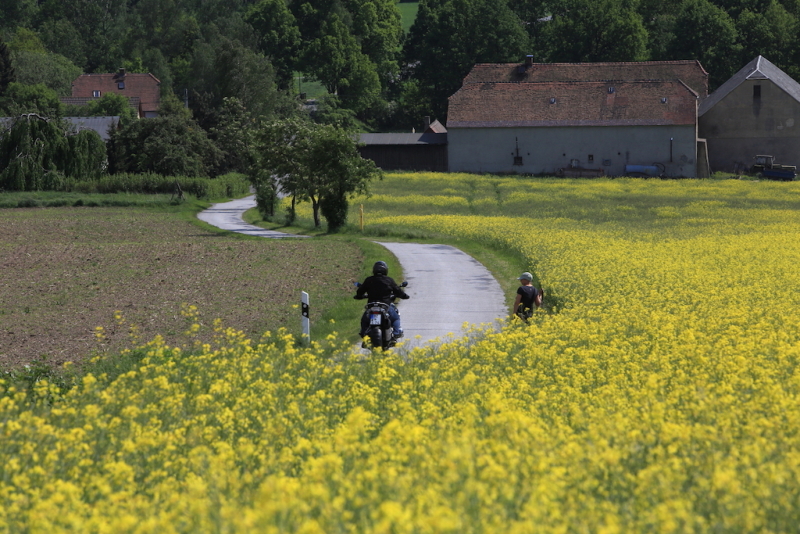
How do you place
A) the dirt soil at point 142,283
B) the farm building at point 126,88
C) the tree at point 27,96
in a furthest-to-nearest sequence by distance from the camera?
the farm building at point 126,88, the tree at point 27,96, the dirt soil at point 142,283

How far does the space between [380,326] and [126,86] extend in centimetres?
10740

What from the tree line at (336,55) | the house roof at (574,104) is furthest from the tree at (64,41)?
the house roof at (574,104)

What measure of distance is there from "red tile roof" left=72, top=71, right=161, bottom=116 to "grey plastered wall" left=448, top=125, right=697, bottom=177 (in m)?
49.4

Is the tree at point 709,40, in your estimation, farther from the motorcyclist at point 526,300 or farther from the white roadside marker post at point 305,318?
the white roadside marker post at point 305,318

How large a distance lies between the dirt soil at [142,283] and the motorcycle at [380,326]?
263 cm

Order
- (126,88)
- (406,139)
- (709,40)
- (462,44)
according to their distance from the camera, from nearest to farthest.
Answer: (406,139)
(709,40)
(462,44)
(126,88)

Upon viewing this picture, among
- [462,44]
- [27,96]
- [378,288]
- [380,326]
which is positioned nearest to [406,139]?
[462,44]

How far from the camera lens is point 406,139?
269 ft

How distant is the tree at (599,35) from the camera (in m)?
104

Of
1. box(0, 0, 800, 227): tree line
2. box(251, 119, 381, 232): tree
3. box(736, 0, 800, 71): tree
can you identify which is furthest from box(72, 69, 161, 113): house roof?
box(251, 119, 381, 232): tree

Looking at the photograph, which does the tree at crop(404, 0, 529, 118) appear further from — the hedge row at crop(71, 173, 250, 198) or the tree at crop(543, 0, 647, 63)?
the hedge row at crop(71, 173, 250, 198)

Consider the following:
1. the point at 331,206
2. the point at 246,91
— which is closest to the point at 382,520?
the point at 331,206

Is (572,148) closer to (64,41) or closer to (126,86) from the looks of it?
(126,86)

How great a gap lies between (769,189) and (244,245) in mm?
39713
